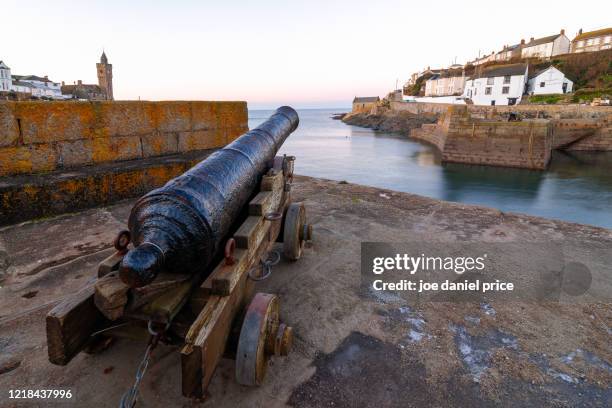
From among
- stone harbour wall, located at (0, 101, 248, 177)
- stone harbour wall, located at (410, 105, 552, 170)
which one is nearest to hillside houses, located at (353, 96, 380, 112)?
stone harbour wall, located at (410, 105, 552, 170)

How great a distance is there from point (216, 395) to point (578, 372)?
229 centimetres

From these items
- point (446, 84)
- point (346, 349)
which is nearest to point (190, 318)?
point (346, 349)

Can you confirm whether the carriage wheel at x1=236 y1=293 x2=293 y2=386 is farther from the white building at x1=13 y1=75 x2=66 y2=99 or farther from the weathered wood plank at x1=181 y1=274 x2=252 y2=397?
the white building at x1=13 y1=75 x2=66 y2=99

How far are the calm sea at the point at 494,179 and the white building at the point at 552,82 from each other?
17.9 m

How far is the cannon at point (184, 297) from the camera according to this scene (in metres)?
1.75

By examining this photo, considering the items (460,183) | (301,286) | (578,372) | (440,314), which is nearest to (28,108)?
(301,286)

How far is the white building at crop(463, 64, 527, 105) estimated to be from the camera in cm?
4906

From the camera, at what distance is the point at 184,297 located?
6.63ft

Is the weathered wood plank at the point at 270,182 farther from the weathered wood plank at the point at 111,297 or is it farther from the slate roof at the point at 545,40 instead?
the slate roof at the point at 545,40

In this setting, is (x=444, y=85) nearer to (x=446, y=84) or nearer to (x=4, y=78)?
(x=446, y=84)

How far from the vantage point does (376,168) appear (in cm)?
3102

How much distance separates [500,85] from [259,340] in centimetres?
5834

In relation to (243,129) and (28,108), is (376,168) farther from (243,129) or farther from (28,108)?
(28,108)

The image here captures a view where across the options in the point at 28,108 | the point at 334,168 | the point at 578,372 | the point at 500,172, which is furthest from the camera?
the point at 334,168
